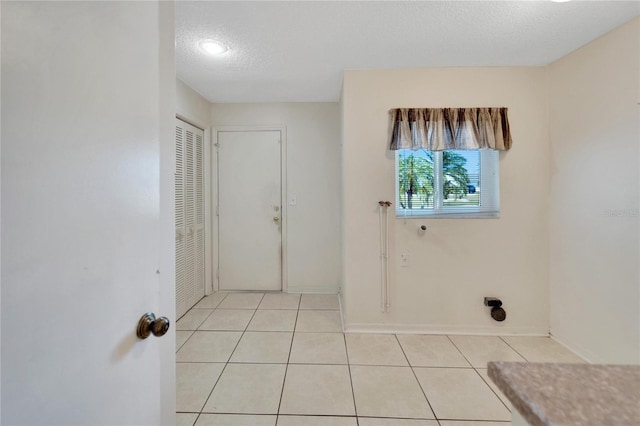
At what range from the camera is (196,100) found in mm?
2891

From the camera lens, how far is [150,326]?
0.69 meters

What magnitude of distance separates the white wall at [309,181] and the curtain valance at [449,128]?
3.42ft

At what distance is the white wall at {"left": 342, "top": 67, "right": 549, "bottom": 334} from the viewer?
7.55ft

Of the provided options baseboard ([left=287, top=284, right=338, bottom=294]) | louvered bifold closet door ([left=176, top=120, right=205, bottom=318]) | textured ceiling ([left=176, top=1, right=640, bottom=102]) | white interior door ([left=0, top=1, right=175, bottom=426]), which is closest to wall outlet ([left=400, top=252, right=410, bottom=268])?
baseboard ([left=287, top=284, right=338, bottom=294])

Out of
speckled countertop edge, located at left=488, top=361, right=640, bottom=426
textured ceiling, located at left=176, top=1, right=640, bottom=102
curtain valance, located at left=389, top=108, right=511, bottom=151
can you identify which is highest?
textured ceiling, located at left=176, top=1, right=640, bottom=102

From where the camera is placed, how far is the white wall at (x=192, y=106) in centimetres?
256

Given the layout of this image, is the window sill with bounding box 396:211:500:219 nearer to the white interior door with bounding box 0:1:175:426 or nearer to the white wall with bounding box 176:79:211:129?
the white interior door with bounding box 0:1:175:426

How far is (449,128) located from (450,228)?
883mm

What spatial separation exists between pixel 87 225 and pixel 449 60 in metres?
2.65

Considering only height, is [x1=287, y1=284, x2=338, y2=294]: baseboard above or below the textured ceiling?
below

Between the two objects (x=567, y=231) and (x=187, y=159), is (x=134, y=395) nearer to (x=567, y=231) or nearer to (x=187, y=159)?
(x=187, y=159)

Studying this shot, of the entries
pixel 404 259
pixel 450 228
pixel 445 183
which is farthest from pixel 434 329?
pixel 445 183

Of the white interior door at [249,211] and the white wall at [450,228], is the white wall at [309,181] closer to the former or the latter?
the white interior door at [249,211]

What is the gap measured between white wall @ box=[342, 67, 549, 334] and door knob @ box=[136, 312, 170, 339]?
5.99ft
